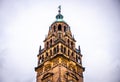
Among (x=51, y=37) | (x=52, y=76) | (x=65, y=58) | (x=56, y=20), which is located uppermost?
(x=56, y=20)

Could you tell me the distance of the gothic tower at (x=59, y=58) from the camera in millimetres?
58688

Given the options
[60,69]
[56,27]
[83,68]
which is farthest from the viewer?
[56,27]

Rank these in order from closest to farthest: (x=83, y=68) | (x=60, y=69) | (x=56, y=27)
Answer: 1. (x=60, y=69)
2. (x=83, y=68)
3. (x=56, y=27)

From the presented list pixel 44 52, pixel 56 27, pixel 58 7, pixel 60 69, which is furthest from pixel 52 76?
pixel 58 7

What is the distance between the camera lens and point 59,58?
5994cm

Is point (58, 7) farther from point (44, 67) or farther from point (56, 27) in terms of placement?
point (44, 67)

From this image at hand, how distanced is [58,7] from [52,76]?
728 inches

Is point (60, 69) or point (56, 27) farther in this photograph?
point (56, 27)

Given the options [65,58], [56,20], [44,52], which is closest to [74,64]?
[65,58]

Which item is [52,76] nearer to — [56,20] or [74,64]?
[74,64]

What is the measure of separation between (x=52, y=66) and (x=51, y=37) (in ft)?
26.5

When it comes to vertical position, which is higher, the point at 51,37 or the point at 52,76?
the point at 51,37

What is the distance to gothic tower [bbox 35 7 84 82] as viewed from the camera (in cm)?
5869

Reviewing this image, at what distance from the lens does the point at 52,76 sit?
Result: 58344mm
